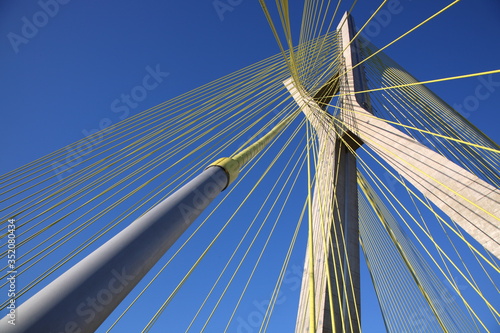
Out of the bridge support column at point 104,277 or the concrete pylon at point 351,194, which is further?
the concrete pylon at point 351,194

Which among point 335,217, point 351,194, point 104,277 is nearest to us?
point 104,277

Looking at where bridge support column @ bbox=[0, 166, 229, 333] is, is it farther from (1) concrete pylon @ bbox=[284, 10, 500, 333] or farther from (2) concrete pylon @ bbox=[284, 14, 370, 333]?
(2) concrete pylon @ bbox=[284, 14, 370, 333]

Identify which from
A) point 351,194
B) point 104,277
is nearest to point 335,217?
point 351,194

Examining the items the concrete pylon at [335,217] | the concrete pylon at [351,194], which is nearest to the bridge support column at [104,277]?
the concrete pylon at [351,194]

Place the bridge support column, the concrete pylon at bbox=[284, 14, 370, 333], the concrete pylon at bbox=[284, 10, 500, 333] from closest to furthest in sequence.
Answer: the bridge support column → the concrete pylon at bbox=[284, 10, 500, 333] → the concrete pylon at bbox=[284, 14, 370, 333]

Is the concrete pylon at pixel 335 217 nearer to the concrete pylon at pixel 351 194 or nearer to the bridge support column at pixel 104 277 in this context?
the concrete pylon at pixel 351 194

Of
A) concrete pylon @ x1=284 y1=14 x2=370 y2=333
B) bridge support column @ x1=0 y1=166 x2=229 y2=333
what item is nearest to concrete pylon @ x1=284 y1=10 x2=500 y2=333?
concrete pylon @ x1=284 y1=14 x2=370 y2=333

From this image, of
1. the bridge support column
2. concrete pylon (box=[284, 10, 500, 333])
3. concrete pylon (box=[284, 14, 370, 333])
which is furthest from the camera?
concrete pylon (box=[284, 14, 370, 333])

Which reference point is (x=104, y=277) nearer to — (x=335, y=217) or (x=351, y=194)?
(x=335, y=217)

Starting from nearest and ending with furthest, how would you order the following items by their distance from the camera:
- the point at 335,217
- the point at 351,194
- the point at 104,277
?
the point at 104,277 → the point at 335,217 → the point at 351,194

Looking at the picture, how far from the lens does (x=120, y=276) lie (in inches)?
33.1

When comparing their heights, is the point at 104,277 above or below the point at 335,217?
above

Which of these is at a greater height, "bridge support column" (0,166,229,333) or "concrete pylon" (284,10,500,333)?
"bridge support column" (0,166,229,333)

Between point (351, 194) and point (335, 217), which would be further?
point (351, 194)
